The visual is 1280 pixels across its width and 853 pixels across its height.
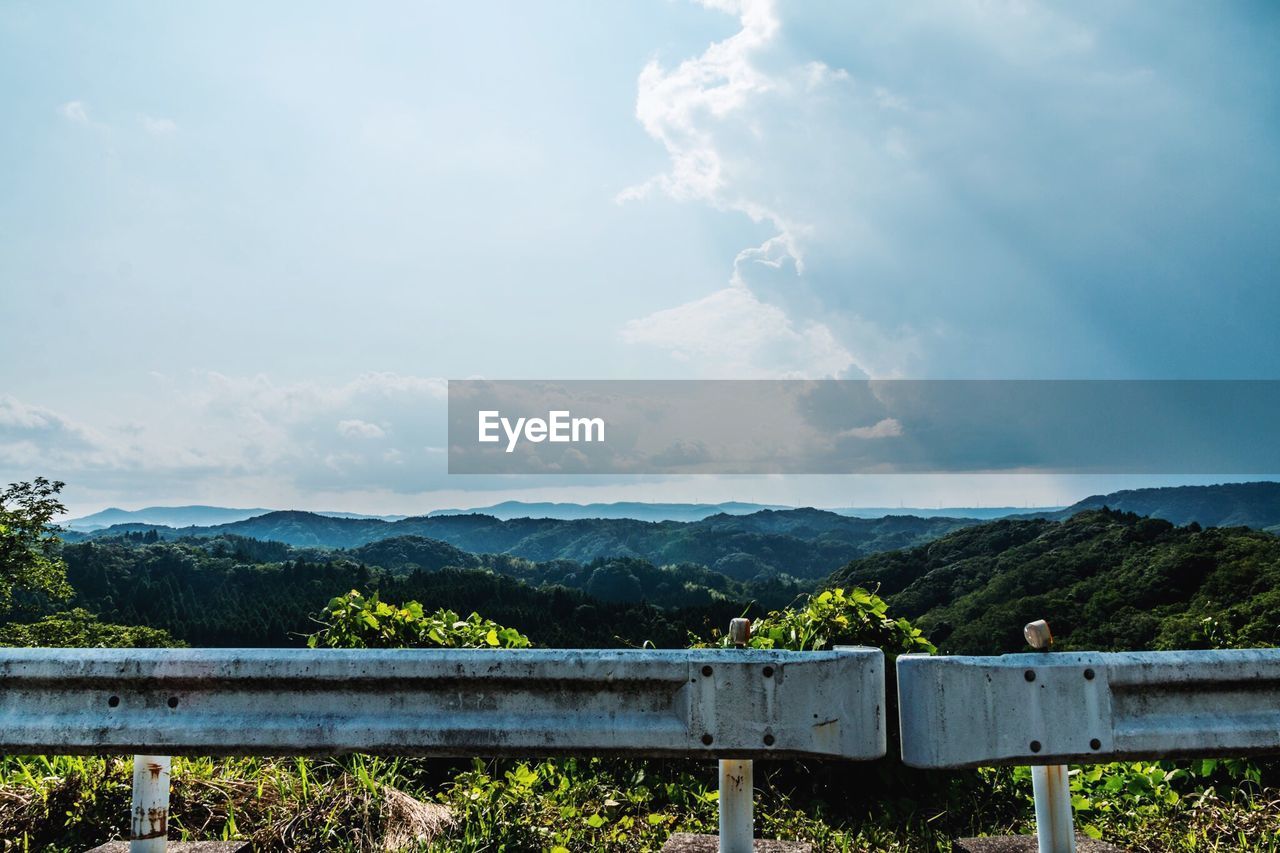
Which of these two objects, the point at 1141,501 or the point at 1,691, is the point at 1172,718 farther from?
the point at 1141,501

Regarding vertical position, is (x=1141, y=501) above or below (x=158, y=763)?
above

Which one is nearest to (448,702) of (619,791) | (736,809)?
(736,809)

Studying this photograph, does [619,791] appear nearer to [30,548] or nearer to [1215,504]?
[30,548]

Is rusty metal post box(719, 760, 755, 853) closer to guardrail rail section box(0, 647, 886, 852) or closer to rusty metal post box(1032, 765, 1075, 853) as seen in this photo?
guardrail rail section box(0, 647, 886, 852)

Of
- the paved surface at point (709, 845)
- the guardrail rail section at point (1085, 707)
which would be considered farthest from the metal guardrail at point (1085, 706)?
the paved surface at point (709, 845)

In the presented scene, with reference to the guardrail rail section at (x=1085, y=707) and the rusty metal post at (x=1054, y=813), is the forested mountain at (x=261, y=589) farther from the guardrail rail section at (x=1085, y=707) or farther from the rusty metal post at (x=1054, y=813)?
the guardrail rail section at (x=1085, y=707)

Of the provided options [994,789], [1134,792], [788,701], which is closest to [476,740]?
[788,701]
